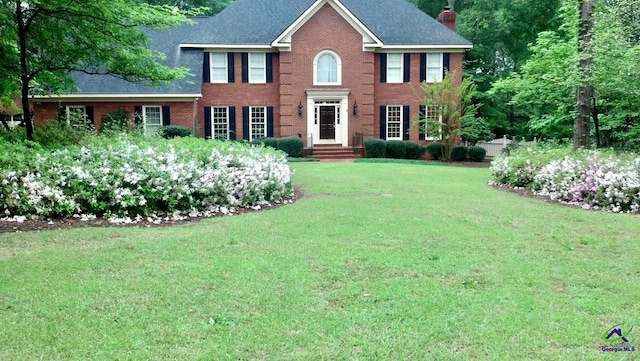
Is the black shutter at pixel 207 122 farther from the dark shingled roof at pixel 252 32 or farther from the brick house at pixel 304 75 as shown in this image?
the dark shingled roof at pixel 252 32

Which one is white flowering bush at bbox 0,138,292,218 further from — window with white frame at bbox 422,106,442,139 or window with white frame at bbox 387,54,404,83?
window with white frame at bbox 387,54,404,83

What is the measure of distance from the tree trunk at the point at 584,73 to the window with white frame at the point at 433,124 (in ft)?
33.6

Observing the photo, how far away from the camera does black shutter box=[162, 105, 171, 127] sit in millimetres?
23672

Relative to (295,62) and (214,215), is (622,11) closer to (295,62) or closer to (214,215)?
(214,215)

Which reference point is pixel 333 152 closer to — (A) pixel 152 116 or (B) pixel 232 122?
(B) pixel 232 122

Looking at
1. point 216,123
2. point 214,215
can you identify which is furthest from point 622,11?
point 216,123

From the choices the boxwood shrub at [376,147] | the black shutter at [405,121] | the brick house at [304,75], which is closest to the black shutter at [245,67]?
the brick house at [304,75]

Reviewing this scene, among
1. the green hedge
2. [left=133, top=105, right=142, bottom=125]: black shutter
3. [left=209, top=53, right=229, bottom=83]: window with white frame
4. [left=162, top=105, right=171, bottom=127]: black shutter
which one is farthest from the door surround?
[left=133, top=105, right=142, bottom=125]: black shutter

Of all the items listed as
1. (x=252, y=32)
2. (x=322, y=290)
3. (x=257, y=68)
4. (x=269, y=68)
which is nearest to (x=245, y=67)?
(x=257, y=68)

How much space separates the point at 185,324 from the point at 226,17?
24508 mm

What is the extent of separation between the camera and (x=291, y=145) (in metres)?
23.4

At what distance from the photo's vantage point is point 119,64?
36.8 ft

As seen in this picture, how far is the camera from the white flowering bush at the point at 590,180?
30.9 feet

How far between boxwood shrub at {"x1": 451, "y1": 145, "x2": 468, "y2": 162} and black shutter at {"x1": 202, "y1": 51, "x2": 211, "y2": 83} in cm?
1226
